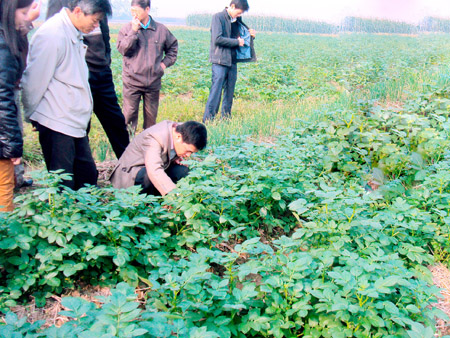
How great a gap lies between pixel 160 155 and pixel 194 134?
31 centimetres

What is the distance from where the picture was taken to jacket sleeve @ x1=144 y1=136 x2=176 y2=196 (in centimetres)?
302

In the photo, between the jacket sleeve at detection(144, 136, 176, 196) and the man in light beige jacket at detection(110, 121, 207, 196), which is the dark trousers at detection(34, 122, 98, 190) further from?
the jacket sleeve at detection(144, 136, 176, 196)

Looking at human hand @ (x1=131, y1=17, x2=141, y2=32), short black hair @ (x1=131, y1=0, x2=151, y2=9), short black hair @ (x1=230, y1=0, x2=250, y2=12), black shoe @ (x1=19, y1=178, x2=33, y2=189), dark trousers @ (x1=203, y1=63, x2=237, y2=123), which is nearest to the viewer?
black shoe @ (x1=19, y1=178, x2=33, y2=189)

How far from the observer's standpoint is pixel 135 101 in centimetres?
480

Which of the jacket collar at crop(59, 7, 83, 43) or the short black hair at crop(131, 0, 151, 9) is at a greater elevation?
the short black hair at crop(131, 0, 151, 9)

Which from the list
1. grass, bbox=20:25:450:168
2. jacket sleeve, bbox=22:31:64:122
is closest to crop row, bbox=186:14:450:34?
grass, bbox=20:25:450:168

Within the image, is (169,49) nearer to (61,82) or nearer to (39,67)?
(61,82)

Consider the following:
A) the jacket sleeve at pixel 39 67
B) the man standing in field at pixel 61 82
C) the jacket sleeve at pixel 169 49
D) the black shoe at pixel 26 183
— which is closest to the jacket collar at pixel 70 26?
the man standing in field at pixel 61 82

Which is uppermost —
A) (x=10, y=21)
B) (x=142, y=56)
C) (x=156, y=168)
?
(x=10, y=21)

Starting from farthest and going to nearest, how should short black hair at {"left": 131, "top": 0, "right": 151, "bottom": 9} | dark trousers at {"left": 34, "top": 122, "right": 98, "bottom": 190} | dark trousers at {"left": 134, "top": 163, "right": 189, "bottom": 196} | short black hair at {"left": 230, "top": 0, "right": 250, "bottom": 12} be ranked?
short black hair at {"left": 230, "top": 0, "right": 250, "bottom": 12}, short black hair at {"left": 131, "top": 0, "right": 151, "bottom": 9}, dark trousers at {"left": 134, "top": 163, "right": 189, "bottom": 196}, dark trousers at {"left": 34, "top": 122, "right": 98, "bottom": 190}

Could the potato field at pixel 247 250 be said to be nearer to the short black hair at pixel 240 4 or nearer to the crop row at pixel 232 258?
the crop row at pixel 232 258

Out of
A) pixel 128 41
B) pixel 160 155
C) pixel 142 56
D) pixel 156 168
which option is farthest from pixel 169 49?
pixel 156 168

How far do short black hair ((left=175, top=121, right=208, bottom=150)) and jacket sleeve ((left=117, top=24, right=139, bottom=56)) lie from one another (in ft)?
6.16

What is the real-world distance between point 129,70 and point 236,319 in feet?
10.8
